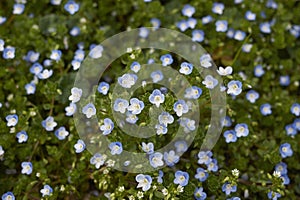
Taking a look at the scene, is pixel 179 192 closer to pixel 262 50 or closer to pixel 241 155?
pixel 241 155

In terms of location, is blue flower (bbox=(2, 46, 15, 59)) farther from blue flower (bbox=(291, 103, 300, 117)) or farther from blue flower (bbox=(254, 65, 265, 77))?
blue flower (bbox=(291, 103, 300, 117))

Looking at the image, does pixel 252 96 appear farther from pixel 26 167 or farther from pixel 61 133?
pixel 26 167

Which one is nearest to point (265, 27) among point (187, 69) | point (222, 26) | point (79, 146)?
point (222, 26)

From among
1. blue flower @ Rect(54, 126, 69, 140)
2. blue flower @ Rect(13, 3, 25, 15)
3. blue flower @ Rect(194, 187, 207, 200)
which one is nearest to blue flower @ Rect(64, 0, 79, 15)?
blue flower @ Rect(13, 3, 25, 15)

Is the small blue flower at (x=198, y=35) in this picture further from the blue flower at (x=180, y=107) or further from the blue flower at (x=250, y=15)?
the blue flower at (x=180, y=107)

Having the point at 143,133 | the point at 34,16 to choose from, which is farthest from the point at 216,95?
the point at 34,16
